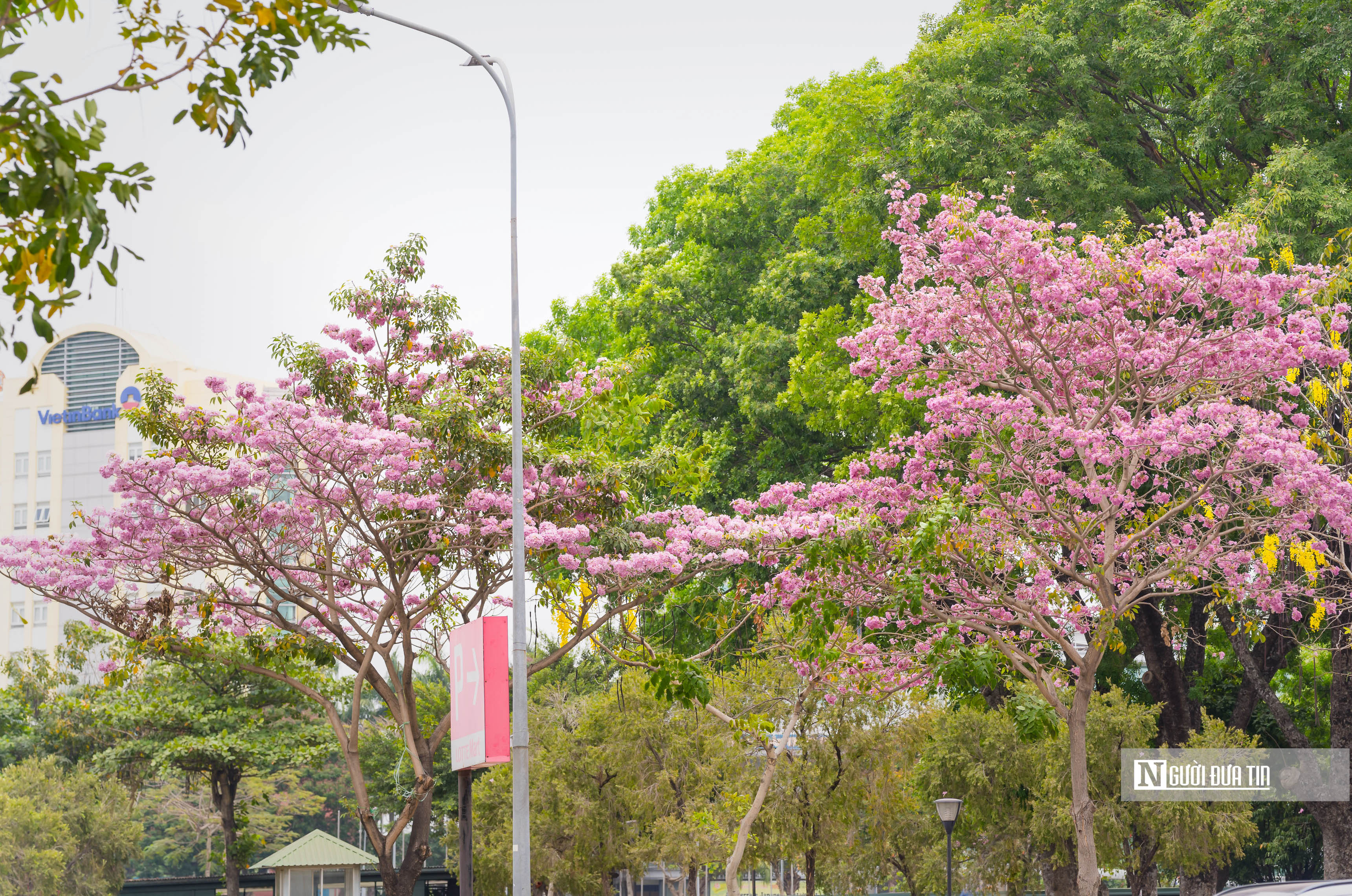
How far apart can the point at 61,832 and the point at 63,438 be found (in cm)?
5186

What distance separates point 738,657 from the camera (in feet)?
82.3

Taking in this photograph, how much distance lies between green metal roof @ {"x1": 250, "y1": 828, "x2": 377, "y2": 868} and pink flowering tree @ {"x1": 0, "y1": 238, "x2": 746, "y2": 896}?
36.4ft

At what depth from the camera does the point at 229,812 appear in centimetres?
2831

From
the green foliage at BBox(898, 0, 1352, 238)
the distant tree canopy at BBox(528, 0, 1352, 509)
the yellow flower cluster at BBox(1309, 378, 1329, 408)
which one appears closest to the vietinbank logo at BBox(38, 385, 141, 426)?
the distant tree canopy at BBox(528, 0, 1352, 509)

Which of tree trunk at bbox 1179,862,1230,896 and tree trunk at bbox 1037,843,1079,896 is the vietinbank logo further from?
tree trunk at bbox 1179,862,1230,896

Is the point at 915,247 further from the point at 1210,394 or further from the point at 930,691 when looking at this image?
the point at 930,691

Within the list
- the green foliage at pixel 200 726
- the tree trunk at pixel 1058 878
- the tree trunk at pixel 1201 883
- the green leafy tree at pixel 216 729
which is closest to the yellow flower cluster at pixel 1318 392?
the tree trunk at pixel 1201 883

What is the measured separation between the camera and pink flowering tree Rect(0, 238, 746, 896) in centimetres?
1519

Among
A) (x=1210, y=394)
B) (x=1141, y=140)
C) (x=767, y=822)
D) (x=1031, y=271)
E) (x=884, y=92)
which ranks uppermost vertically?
(x=884, y=92)

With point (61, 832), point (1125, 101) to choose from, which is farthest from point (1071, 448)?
point (61, 832)

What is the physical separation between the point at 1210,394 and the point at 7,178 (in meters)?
13.0

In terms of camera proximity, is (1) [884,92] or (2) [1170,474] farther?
(1) [884,92]

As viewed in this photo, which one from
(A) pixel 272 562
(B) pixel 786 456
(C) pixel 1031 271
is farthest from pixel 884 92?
(A) pixel 272 562

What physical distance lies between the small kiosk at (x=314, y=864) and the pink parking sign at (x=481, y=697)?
1762 cm
